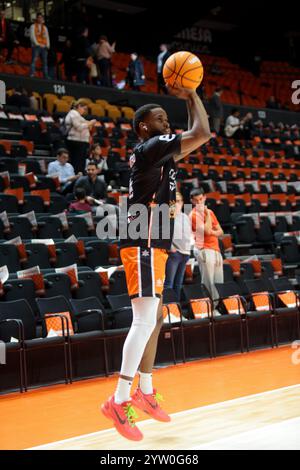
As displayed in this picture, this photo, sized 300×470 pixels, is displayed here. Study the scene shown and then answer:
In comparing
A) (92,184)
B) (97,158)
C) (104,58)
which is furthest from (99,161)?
(104,58)

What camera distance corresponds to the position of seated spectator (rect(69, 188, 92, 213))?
33.4ft

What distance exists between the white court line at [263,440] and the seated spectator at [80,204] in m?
6.66

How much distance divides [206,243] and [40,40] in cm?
876

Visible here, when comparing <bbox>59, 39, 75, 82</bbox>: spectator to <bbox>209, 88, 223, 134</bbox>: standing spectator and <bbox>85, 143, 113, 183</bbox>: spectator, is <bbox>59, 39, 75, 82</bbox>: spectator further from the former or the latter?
<bbox>85, 143, 113, 183</bbox>: spectator

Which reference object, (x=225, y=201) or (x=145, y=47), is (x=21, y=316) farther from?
(x=145, y=47)

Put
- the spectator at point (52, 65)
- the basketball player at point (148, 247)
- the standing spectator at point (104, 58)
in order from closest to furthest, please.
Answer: the basketball player at point (148, 247)
the spectator at point (52, 65)
the standing spectator at point (104, 58)

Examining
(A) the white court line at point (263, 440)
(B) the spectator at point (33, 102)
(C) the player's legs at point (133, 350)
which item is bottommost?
(A) the white court line at point (263, 440)

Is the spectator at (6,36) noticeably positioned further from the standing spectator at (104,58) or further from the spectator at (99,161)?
the spectator at (99,161)

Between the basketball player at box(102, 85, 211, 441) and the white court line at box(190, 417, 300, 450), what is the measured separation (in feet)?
1.63

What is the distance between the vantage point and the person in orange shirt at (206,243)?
9.20m

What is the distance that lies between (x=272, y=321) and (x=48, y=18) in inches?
576

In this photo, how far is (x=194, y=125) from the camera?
380cm

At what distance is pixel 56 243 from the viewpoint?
8898 mm

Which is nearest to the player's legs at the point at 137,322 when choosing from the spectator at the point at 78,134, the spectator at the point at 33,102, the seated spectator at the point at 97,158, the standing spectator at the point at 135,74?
the seated spectator at the point at 97,158
